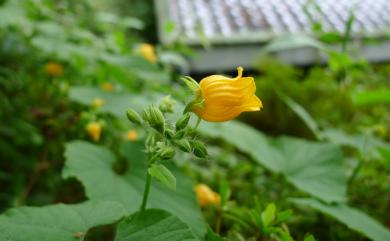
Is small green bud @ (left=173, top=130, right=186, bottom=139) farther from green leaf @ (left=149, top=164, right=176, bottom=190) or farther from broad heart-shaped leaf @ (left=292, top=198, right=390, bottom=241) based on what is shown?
broad heart-shaped leaf @ (left=292, top=198, right=390, bottom=241)

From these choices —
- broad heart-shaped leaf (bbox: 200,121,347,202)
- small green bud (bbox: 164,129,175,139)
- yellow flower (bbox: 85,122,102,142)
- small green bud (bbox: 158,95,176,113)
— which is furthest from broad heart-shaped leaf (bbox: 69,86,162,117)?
small green bud (bbox: 164,129,175,139)

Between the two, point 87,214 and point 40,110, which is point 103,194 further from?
point 40,110

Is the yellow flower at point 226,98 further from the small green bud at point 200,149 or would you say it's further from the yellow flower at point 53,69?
the yellow flower at point 53,69

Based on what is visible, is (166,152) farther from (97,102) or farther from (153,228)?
(97,102)

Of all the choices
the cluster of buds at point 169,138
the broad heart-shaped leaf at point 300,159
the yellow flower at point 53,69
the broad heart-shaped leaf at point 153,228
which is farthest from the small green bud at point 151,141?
the yellow flower at point 53,69

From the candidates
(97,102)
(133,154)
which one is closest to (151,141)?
(133,154)

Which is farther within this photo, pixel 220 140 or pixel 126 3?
pixel 126 3

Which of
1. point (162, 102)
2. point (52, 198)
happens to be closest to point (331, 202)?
point (162, 102)
